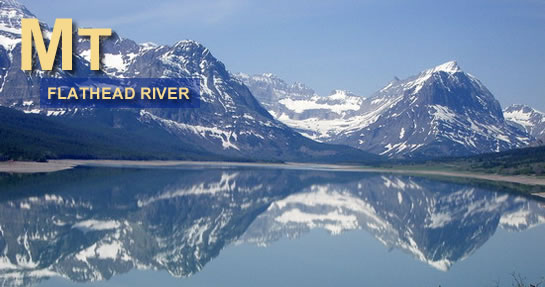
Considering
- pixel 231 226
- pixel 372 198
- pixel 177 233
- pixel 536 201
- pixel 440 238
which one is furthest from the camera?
pixel 372 198

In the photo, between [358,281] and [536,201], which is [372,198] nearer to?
[536,201]

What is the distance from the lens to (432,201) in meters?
115

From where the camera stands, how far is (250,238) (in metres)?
65.5

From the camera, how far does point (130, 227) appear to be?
65938mm

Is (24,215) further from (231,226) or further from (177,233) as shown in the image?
(231,226)

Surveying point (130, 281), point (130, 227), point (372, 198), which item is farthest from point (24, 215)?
point (372, 198)

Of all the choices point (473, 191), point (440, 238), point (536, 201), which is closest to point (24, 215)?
point (440, 238)

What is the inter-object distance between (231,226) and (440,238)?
936 inches

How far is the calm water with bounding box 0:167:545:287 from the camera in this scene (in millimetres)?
45125

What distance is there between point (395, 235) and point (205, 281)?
35.2 meters

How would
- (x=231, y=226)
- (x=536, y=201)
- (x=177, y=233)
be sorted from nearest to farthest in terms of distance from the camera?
(x=177, y=233) < (x=231, y=226) < (x=536, y=201)

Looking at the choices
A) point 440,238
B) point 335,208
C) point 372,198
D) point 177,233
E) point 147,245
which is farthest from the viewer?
point 372,198

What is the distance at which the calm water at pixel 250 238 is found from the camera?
45.1 m

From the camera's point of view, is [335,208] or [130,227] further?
[335,208]
